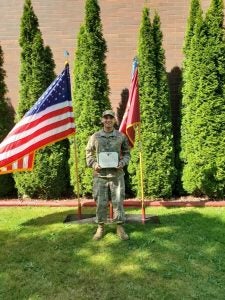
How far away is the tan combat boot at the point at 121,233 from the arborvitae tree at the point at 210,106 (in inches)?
94.1

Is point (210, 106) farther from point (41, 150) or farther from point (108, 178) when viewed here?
point (41, 150)

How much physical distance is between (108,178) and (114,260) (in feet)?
3.90

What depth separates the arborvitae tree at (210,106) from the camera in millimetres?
7582

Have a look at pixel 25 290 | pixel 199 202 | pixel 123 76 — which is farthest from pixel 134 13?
pixel 25 290

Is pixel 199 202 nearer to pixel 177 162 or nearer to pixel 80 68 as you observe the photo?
pixel 177 162

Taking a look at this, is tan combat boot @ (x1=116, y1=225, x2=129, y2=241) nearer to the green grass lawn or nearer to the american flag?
the green grass lawn

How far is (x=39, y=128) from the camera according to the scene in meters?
6.09

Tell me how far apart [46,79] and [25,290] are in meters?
4.66

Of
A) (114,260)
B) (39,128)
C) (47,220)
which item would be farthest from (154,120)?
(114,260)

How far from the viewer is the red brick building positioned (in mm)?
8570

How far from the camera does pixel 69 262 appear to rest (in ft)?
16.9

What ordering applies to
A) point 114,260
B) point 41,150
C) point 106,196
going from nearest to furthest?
point 114,260
point 106,196
point 41,150

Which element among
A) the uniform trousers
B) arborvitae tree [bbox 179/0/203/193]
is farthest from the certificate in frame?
arborvitae tree [bbox 179/0/203/193]

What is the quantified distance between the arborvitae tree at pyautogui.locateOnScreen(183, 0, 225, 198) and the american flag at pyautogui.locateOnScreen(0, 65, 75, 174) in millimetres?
2573
